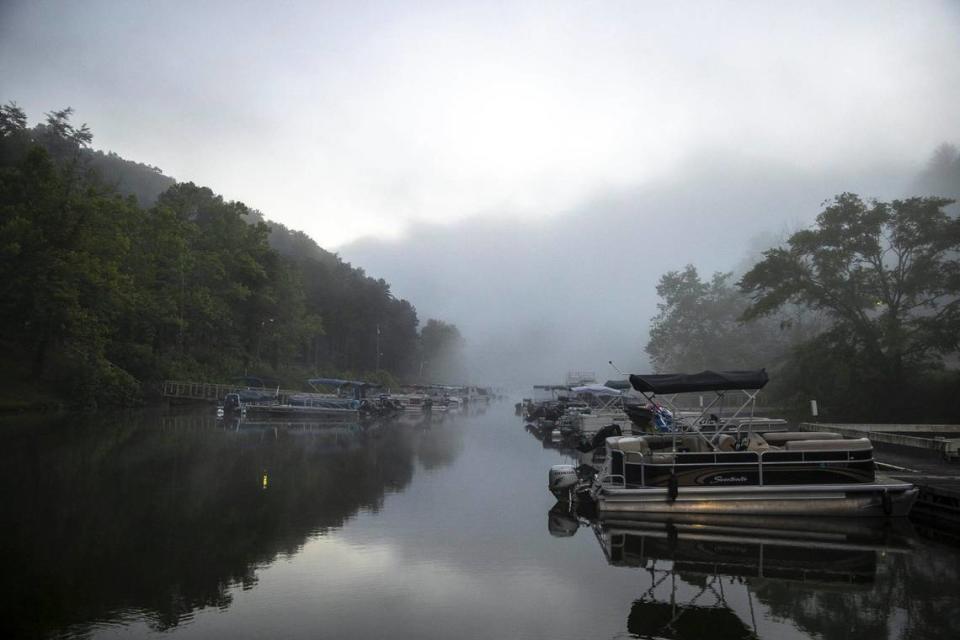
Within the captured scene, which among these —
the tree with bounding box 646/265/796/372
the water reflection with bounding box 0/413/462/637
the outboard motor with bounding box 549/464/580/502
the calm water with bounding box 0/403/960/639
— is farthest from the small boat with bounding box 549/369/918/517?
the tree with bounding box 646/265/796/372

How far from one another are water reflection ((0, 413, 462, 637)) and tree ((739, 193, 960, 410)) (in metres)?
26.1

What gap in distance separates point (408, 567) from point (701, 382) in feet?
28.8

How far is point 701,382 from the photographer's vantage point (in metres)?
16.3

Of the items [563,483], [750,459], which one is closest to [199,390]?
[563,483]

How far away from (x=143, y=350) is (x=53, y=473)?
3764 cm

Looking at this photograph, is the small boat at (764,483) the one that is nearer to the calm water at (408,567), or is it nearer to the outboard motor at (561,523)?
the calm water at (408,567)

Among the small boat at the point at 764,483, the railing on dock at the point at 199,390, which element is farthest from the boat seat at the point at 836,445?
the railing on dock at the point at 199,390

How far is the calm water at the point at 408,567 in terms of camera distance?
9.08 m

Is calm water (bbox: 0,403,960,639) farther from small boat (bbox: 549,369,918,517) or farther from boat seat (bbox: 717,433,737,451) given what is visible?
boat seat (bbox: 717,433,737,451)

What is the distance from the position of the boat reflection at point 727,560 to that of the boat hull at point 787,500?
0.23 meters

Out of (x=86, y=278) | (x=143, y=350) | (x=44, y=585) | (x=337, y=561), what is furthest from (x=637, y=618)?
(x=143, y=350)

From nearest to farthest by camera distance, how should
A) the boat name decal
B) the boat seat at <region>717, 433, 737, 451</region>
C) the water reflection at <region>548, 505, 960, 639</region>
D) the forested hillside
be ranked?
the water reflection at <region>548, 505, 960, 639</region> → the boat name decal → the boat seat at <region>717, 433, 737, 451</region> → the forested hillside

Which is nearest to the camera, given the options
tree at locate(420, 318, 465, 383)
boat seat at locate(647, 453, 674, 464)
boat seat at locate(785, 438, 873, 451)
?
boat seat at locate(785, 438, 873, 451)

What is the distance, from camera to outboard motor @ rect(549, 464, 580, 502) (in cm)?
1766
